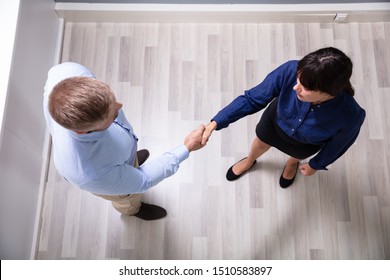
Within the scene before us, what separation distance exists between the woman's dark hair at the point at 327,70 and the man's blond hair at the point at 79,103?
652 millimetres

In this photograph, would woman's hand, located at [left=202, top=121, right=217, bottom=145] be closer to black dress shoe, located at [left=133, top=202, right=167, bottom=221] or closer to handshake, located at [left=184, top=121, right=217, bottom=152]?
handshake, located at [left=184, top=121, right=217, bottom=152]

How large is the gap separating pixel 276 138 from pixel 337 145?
0.31 metres

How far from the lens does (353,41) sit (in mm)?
2430

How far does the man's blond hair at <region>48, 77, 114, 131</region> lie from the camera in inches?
37.6

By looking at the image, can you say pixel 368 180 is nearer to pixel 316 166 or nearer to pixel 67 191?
pixel 316 166

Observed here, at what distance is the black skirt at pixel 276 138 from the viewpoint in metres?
1.62

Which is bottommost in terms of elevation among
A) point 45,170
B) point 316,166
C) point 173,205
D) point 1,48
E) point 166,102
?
point 173,205

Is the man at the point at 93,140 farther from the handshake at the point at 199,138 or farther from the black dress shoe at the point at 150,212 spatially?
the black dress shoe at the point at 150,212

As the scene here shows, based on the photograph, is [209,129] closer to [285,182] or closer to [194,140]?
[194,140]

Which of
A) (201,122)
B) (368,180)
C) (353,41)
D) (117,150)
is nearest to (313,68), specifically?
(117,150)

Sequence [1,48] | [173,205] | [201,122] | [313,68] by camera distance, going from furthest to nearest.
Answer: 1. [201,122]
2. [173,205]
3. [1,48]
4. [313,68]

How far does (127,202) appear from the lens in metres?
1.76

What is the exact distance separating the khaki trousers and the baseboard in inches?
46.7
